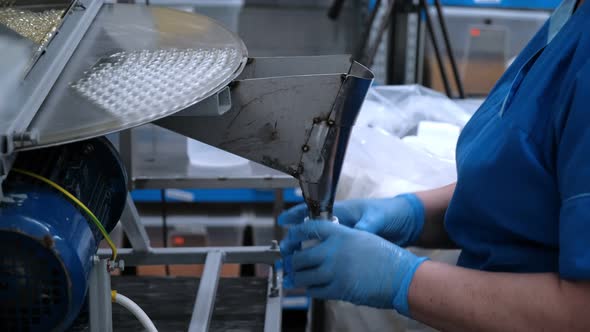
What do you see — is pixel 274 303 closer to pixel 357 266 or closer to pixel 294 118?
pixel 357 266

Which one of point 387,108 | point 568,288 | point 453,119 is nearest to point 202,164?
point 387,108

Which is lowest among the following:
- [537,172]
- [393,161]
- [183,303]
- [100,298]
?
[183,303]

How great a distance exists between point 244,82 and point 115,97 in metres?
0.16

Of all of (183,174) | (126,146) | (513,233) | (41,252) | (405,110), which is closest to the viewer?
(41,252)

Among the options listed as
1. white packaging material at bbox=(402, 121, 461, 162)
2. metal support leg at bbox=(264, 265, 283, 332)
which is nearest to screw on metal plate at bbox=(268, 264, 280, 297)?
metal support leg at bbox=(264, 265, 283, 332)

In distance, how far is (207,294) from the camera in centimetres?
89

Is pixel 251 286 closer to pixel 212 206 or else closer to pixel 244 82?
pixel 244 82

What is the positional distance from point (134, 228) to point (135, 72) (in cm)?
39

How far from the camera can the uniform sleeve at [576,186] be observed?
63 cm

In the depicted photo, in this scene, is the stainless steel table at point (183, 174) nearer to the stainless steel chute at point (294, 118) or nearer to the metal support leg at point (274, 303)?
the metal support leg at point (274, 303)

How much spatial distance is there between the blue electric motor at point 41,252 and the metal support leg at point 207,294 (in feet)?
0.75

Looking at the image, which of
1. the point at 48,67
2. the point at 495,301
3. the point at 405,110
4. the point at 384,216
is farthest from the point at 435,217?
the point at 48,67

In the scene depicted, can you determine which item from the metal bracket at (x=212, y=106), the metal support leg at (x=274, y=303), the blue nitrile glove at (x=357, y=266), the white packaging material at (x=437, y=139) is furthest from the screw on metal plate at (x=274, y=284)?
the white packaging material at (x=437, y=139)

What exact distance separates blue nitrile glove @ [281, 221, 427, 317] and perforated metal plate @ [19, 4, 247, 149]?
0.29 meters
